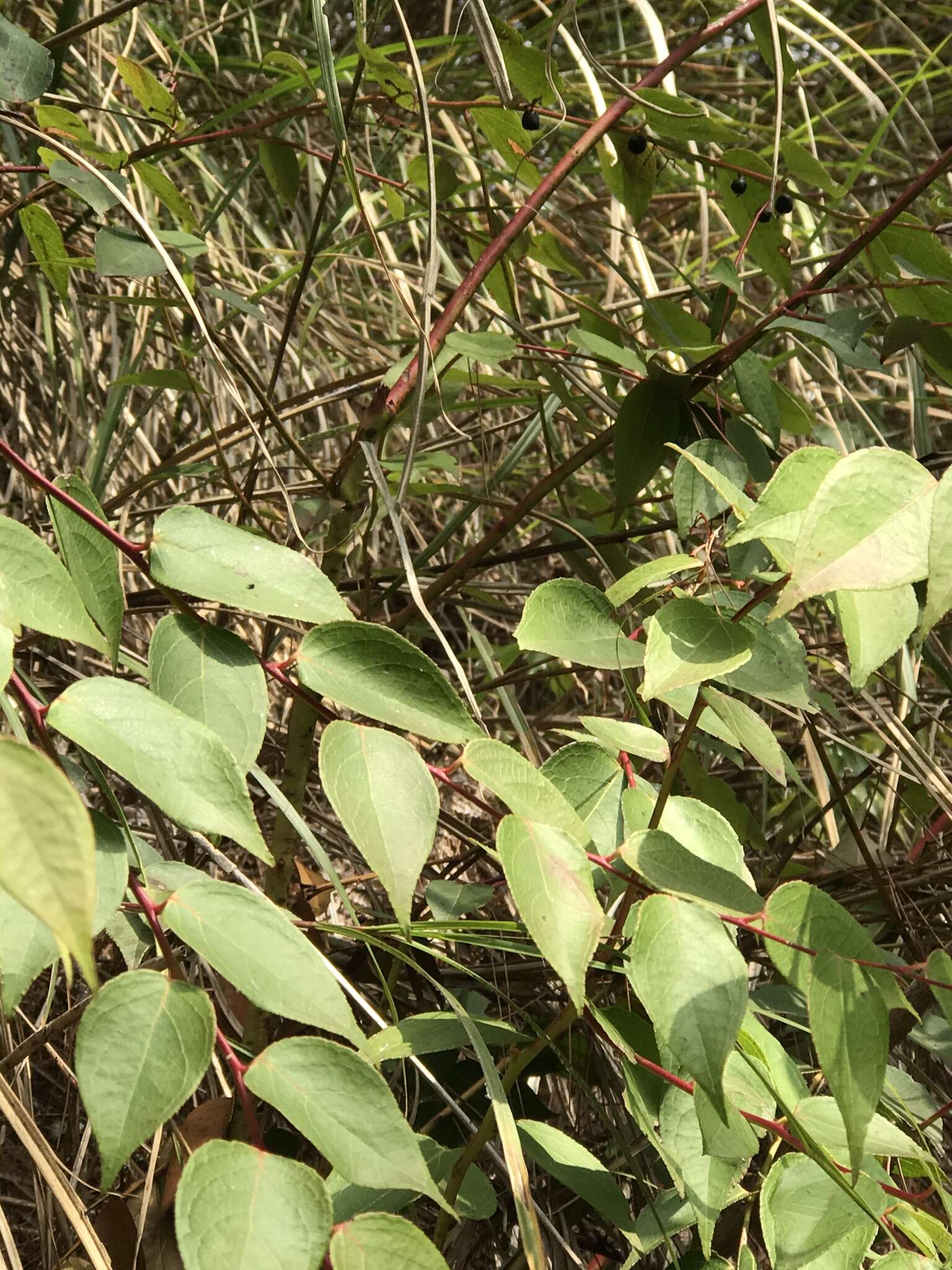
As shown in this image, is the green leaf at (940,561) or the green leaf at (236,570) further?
the green leaf at (236,570)

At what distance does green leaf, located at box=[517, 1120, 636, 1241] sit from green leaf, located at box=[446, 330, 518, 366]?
1.29ft

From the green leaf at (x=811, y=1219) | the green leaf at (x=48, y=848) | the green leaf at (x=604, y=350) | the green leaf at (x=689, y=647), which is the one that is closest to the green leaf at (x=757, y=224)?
the green leaf at (x=604, y=350)

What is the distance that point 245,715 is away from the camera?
0.40 m

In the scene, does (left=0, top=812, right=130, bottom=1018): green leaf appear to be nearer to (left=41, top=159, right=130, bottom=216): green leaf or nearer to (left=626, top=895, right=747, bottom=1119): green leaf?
(left=626, top=895, right=747, bottom=1119): green leaf

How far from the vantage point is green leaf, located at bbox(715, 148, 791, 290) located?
29.5 inches

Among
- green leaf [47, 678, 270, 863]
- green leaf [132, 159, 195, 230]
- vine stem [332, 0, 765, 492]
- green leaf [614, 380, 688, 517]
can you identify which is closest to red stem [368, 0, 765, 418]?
vine stem [332, 0, 765, 492]

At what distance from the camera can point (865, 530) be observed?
331 mm

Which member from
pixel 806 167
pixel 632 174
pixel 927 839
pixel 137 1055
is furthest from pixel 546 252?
pixel 137 1055

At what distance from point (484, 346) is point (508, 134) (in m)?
0.18

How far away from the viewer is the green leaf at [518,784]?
0.37 metres

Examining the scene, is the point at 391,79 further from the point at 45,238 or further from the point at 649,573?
the point at 649,573

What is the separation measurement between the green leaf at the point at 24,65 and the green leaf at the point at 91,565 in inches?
15.3

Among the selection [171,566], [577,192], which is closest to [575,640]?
[171,566]

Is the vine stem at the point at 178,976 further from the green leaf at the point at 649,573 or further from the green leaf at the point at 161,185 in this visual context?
the green leaf at the point at 161,185
